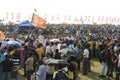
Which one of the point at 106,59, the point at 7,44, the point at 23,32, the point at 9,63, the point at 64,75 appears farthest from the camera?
the point at 23,32

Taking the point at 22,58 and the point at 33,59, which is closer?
the point at 33,59

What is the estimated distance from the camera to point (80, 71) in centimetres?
1973

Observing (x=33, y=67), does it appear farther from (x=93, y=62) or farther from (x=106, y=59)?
(x=93, y=62)

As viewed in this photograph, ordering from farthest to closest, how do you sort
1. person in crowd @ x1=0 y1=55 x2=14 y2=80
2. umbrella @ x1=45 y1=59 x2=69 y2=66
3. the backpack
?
person in crowd @ x1=0 y1=55 x2=14 y2=80 → umbrella @ x1=45 y1=59 x2=69 y2=66 → the backpack

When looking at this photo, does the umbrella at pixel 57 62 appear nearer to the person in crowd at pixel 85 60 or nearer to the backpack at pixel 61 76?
the backpack at pixel 61 76

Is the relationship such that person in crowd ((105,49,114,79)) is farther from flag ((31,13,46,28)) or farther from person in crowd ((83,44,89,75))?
flag ((31,13,46,28))

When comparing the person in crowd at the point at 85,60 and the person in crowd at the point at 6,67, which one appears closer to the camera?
the person in crowd at the point at 6,67

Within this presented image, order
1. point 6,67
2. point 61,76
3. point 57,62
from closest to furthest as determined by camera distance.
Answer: point 61,76
point 57,62
point 6,67

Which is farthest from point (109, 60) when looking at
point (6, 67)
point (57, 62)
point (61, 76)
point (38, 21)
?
point (38, 21)

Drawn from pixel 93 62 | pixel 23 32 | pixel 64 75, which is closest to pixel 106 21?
pixel 23 32

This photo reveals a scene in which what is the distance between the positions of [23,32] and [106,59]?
2324 cm

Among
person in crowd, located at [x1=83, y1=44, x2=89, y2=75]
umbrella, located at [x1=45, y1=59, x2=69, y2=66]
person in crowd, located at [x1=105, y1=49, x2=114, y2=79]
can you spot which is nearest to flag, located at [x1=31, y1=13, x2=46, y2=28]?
person in crowd, located at [x1=83, y1=44, x2=89, y2=75]

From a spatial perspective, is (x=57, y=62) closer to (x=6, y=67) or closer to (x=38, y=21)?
(x=6, y=67)

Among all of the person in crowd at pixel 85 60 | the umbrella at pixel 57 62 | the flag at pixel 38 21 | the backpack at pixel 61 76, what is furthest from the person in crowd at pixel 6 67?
the flag at pixel 38 21
